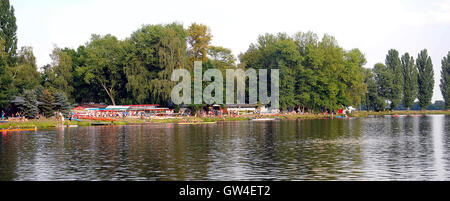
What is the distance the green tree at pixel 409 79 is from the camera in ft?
438

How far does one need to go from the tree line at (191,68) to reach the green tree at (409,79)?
280mm

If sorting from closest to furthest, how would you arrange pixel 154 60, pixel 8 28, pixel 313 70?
pixel 8 28 → pixel 154 60 → pixel 313 70

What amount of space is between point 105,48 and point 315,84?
52.3 meters

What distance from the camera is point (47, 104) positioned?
7188 centimetres

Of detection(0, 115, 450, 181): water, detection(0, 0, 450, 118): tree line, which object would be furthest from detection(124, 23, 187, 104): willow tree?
detection(0, 115, 450, 181): water

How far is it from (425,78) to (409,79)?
15.8 ft

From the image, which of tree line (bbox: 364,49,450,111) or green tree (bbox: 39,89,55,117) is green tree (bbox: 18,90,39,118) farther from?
tree line (bbox: 364,49,450,111)

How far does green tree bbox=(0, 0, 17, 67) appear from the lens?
7806 cm

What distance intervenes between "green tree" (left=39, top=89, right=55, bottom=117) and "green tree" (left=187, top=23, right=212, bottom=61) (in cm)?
4466

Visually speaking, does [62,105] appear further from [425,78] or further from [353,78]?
[425,78]

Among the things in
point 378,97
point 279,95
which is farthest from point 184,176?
point 378,97

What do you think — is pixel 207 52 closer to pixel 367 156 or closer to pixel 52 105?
pixel 52 105

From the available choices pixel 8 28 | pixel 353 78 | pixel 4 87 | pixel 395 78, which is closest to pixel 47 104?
pixel 4 87

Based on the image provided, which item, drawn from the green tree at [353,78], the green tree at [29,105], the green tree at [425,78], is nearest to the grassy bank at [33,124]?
A: the green tree at [29,105]
